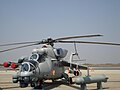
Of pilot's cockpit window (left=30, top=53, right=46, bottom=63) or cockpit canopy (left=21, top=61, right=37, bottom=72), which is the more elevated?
pilot's cockpit window (left=30, top=53, right=46, bottom=63)

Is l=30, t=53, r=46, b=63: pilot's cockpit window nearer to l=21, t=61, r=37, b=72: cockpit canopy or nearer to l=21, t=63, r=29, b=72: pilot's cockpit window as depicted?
l=21, t=61, r=37, b=72: cockpit canopy

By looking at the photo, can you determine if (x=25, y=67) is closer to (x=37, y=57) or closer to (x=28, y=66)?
(x=28, y=66)

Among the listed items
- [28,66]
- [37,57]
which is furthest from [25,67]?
[37,57]

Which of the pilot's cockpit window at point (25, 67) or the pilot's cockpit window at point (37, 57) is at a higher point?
the pilot's cockpit window at point (37, 57)

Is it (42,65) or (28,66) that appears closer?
(28,66)

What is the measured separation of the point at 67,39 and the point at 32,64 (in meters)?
3.92

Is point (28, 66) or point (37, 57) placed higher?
point (37, 57)

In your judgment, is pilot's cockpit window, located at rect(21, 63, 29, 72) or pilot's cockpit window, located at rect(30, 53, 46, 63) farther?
pilot's cockpit window, located at rect(30, 53, 46, 63)

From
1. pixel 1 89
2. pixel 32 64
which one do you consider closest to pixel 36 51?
pixel 32 64

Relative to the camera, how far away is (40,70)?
Answer: 14.5m

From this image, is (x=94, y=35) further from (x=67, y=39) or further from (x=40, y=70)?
(x=40, y=70)

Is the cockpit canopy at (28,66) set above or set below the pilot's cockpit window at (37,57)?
below

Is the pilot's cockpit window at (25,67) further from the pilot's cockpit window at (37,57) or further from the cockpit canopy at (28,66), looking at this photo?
the pilot's cockpit window at (37,57)

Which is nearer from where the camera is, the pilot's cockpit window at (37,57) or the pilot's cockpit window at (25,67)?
the pilot's cockpit window at (25,67)
